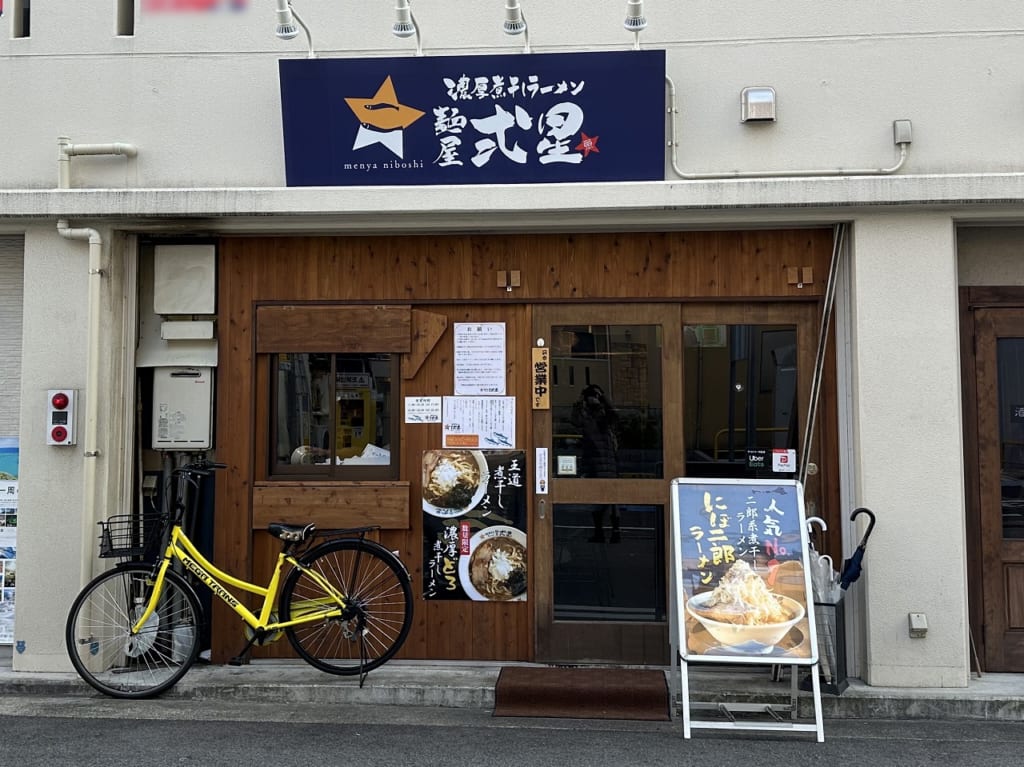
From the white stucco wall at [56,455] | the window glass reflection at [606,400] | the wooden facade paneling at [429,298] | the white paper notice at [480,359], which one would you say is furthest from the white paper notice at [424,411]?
the white stucco wall at [56,455]

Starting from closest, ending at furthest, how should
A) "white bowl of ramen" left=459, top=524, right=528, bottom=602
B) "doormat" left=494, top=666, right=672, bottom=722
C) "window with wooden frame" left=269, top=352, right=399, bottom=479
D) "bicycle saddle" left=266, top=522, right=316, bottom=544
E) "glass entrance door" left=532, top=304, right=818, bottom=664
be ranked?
1. "doormat" left=494, top=666, right=672, bottom=722
2. "bicycle saddle" left=266, top=522, right=316, bottom=544
3. "glass entrance door" left=532, top=304, right=818, bottom=664
4. "white bowl of ramen" left=459, top=524, right=528, bottom=602
5. "window with wooden frame" left=269, top=352, right=399, bottom=479

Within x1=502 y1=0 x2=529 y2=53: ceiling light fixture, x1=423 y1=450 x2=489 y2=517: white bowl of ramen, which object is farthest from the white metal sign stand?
x1=502 y1=0 x2=529 y2=53: ceiling light fixture

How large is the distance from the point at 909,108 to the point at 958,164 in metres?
0.49

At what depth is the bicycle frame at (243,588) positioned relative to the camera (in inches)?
234

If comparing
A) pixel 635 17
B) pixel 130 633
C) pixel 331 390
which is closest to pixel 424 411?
pixel 331 390

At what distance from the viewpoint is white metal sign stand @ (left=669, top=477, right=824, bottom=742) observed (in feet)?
16.9

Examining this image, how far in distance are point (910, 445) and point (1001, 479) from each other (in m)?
0.84

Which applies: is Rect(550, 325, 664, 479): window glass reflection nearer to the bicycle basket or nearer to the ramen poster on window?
the ramen poster on window

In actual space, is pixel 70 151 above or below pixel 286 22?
below

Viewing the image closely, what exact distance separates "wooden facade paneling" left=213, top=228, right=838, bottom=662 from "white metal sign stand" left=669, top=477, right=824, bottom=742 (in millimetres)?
1394

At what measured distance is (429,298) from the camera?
6.54m

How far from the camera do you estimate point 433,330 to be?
6.54 m

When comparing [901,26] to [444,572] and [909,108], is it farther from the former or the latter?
[444,572]

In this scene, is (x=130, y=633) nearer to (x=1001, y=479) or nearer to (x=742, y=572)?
(x=742, y=572)
